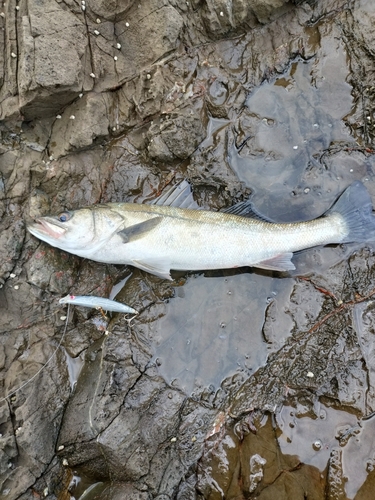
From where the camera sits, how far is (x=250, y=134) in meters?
5.15

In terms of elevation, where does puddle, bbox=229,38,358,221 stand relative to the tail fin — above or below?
above

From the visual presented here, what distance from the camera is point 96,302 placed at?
4648mm

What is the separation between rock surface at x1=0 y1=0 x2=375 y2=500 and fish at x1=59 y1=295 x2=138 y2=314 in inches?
8.3

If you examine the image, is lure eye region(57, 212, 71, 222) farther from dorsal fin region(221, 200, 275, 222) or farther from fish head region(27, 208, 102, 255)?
dorsal fin region(221, 200, 275, 222)

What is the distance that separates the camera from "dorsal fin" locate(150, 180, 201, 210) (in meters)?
4.96

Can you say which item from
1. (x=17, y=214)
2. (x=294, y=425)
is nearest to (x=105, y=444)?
(x=294, y=425)

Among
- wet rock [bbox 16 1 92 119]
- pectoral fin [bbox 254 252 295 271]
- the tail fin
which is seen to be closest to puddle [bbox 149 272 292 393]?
pectoral fin [bbox 254 252 295 271]

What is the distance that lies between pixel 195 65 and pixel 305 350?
13.6 ft

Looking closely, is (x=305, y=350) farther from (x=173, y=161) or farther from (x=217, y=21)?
(x=217, y=21)

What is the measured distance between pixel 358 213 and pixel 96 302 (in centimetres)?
356

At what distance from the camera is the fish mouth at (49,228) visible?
4.53 m

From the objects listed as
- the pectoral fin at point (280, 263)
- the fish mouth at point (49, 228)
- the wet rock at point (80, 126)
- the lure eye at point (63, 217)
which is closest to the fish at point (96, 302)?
the fish mouth at point (49, 228)

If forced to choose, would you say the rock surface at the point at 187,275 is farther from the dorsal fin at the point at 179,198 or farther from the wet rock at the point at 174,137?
the dorsal fin at the point at 179,198

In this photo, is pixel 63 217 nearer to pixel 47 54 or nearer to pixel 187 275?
pixel 187 275
